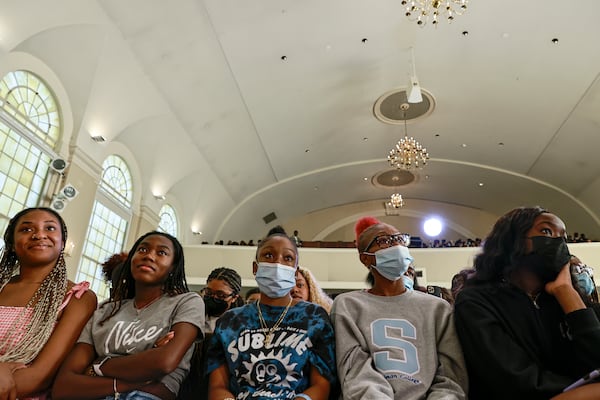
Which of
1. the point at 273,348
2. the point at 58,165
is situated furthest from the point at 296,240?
the point at 58,165

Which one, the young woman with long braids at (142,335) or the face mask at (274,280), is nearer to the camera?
the young woman with long braids at (142,335)

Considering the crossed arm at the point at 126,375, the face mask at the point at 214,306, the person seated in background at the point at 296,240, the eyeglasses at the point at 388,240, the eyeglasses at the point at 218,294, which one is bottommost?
the crossed arm at the point at 126,375

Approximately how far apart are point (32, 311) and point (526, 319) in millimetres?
2167

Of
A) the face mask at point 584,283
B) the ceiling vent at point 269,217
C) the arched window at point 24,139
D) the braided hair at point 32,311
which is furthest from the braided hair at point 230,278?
the ceiling vent at point 269,217

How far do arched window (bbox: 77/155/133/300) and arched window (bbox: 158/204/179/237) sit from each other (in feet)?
4.80

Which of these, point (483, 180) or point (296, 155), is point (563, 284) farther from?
point (483, 180)

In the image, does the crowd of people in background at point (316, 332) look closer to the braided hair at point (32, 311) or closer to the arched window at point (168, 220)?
the braided hair at point (32, 311)

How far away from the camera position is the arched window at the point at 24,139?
21.1 ft

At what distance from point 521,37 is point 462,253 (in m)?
5.73

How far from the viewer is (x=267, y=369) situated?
183 centimetres

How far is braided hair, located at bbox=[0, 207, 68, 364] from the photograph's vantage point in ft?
6.17

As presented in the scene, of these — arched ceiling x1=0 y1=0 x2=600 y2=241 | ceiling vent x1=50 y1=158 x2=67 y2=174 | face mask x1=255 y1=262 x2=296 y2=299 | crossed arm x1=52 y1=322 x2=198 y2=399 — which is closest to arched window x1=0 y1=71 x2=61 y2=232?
ceiling vent x1=50 y1=158 x2=67 y2=174

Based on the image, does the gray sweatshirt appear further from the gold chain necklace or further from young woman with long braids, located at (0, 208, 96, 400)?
young woman with long braids, located at (0, 208, 96, 400)

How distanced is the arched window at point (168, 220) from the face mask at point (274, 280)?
31.4 ft
